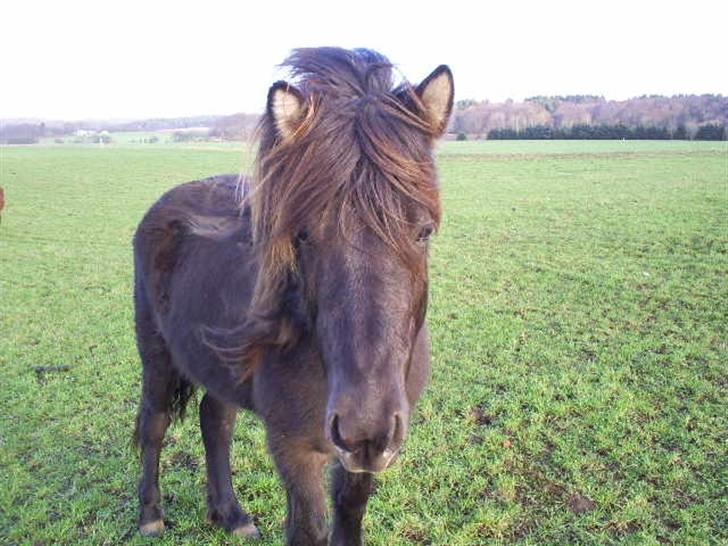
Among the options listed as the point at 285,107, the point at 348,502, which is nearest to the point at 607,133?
the point at 348,502

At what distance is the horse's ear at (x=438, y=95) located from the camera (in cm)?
236

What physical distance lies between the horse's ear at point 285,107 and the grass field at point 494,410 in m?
1.56

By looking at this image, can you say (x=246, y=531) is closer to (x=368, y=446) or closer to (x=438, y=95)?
(x=368, y=446)

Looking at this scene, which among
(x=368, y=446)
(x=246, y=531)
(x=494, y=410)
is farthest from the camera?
(x=494, y=410)

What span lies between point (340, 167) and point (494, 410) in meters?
4.26

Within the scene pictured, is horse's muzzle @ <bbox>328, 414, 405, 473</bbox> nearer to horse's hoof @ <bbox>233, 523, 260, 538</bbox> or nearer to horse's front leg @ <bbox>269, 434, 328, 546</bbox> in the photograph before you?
horse's front leg @ <bbox>269, 434, 328, 546</bbox>

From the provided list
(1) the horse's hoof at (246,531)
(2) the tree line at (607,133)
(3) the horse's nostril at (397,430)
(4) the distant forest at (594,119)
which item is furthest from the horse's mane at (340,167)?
(2) the tree line at (607,133)

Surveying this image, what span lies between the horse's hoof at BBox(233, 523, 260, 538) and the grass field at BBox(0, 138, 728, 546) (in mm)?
79

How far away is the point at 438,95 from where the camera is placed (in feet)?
7.86

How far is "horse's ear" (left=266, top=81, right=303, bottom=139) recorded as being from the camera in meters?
2.21

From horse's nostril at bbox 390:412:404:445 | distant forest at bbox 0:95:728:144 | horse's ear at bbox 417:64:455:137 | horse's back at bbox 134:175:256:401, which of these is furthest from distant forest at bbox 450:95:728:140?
horse's nostril at bbox 390:412:404:445

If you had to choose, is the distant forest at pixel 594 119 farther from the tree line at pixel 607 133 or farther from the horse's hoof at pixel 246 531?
the horse's hoof at pixel 246 531

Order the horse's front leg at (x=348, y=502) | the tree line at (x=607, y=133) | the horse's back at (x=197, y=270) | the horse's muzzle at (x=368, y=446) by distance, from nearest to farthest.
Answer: the horse's muzzle at (x=368, y=446) < the horse's front leg at (x=348, y=502) < the horse's back at (x=197, y=270) < the tree line at (x=607, y=133)

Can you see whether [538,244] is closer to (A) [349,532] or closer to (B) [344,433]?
(A) [349,532]
